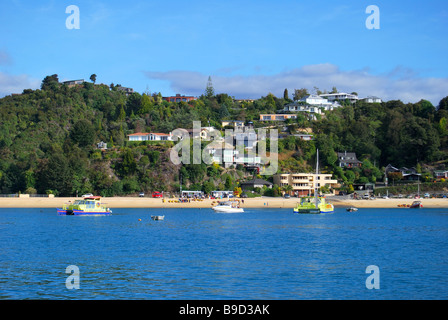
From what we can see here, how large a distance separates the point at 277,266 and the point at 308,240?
13.9 meters

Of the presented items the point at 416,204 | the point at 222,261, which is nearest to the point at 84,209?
the point at 222,261

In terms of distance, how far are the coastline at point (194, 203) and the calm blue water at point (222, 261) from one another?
34.7 m

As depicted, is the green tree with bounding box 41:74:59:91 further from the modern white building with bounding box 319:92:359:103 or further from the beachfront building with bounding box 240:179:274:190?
the modern white building with bounding box 319:92:359:103

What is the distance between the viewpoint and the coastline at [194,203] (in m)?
89.4

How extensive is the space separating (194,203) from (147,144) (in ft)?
84.6

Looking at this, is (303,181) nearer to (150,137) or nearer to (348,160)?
(348,160)

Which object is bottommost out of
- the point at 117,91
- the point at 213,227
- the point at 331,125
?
the point at 213,227

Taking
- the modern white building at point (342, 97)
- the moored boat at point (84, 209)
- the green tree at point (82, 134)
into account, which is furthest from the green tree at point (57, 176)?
the modern white building at point (342, 97)

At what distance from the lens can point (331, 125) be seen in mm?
127250
